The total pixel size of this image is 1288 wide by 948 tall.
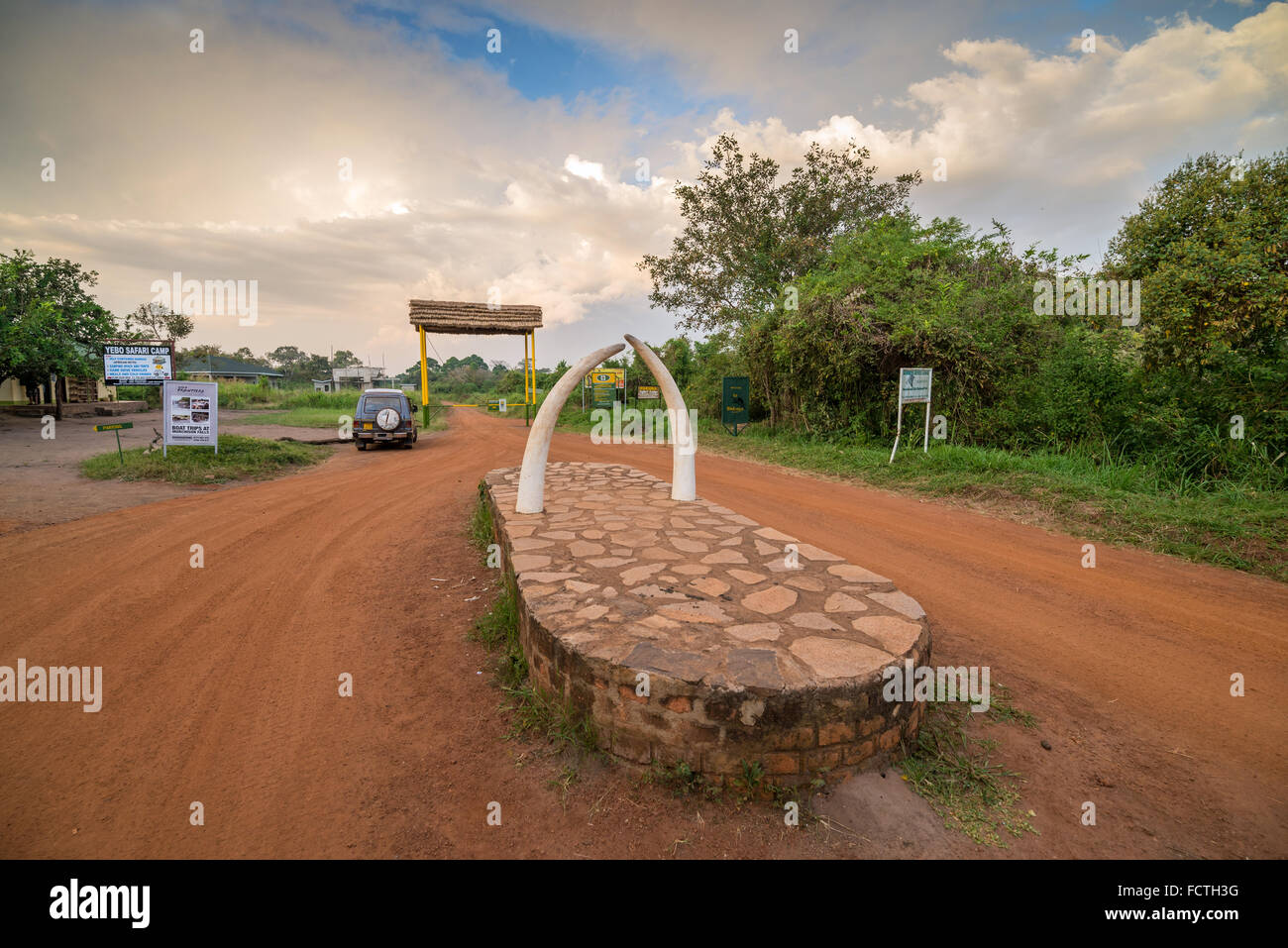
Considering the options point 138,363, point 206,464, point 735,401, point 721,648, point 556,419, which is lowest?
point 721,648

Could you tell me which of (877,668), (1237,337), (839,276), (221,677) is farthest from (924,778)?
(839,276)

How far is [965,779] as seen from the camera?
210 centimetres

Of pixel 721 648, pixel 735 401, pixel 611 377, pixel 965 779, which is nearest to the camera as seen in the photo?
pixel 965 779

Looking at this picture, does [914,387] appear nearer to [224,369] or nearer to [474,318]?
[474,318]

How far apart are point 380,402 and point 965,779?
13980 millimetres

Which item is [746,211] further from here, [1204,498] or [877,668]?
[877,668]

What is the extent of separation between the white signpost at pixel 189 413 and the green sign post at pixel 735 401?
35.9ft

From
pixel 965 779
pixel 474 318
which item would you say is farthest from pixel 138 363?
pixel 965 779

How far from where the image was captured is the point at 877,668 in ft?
6.75

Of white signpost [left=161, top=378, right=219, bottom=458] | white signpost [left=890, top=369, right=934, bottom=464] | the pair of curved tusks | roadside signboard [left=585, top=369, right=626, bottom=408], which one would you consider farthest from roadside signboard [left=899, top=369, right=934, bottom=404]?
roadside signboard [left=585, top=369, right=626, bottom=408]

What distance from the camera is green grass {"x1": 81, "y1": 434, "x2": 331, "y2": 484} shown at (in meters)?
8.04

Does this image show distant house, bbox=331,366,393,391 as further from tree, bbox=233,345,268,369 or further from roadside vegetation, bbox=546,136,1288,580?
roadside vegetation, bbox=546,136,1288,580

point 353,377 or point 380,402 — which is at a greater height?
point 353,377

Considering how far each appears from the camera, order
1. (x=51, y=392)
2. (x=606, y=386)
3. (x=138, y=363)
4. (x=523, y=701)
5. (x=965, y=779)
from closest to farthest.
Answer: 1. (x=965, y=779)
2. (x=523, y=701)
3. (x=138, y=363)
4. (x=606, y=386)
5. (x=51, y=392)
